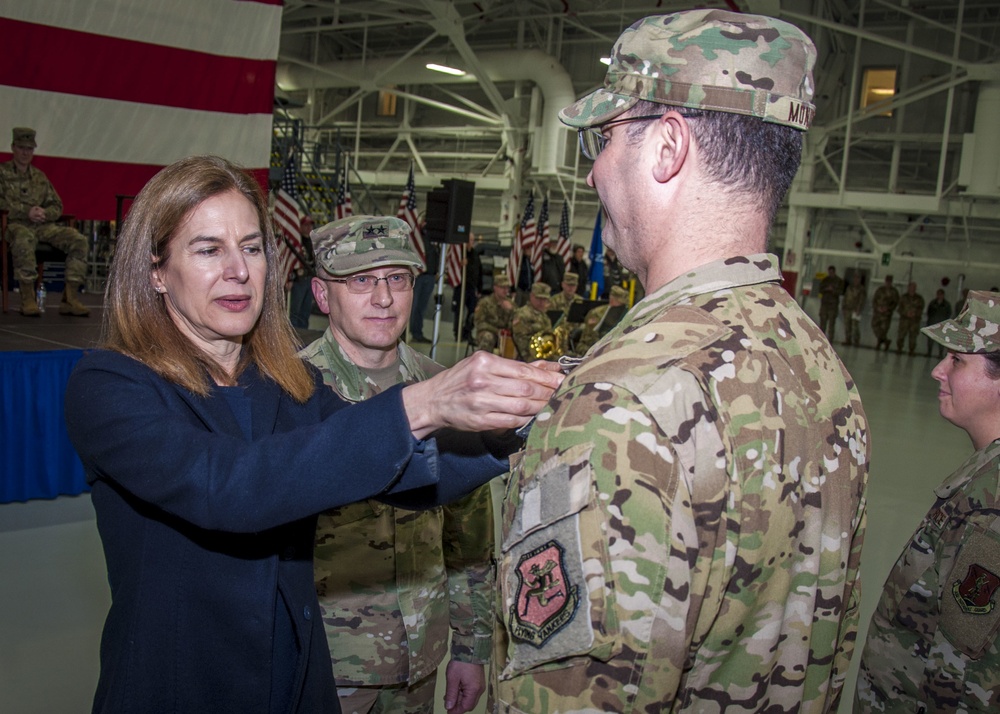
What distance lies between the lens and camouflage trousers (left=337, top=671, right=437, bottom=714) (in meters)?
1.91

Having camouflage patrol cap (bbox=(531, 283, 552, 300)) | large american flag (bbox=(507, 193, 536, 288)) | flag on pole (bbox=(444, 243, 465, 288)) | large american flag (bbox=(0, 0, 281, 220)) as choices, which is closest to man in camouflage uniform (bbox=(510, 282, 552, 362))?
camouflage patrol cap (bbox=(531, 283, 552, 300))

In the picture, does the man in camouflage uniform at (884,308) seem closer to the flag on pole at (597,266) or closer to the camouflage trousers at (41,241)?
the flag on pole at (597,266)

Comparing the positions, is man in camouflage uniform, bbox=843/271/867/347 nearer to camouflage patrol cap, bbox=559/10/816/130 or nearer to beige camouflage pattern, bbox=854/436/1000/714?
beige camouflage pattern, bbox=854/436/1000/714

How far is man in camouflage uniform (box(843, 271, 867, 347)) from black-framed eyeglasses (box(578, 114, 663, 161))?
1826cm

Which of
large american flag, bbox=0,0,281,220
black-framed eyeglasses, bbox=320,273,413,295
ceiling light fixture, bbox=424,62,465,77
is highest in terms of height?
ceiling light fixture, bbox=424,62,465,77

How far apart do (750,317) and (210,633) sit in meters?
0.94

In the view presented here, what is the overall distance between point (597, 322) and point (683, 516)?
8.53 metres

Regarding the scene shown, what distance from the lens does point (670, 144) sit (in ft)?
3.08

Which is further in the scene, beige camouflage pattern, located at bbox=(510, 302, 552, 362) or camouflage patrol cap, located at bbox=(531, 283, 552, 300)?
camouflage patrol cap, located at bbox=(531, 283, 552, 300)

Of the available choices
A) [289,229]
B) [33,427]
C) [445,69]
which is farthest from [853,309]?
[33,427]

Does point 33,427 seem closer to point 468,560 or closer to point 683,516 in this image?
point 468,560

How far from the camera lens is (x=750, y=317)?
0.92 metres

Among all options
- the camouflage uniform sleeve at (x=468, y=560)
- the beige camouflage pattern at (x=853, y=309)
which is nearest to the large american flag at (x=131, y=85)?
the camouflage uniform sleeve at (x=468, y=560)

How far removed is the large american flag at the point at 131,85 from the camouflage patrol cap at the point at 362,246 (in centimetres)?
306
